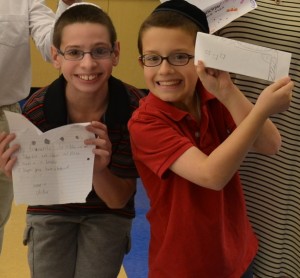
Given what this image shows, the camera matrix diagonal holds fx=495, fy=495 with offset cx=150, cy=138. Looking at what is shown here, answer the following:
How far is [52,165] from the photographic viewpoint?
1352mm

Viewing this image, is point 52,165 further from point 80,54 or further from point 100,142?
point 80,54

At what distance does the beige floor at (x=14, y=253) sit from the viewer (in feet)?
8.10

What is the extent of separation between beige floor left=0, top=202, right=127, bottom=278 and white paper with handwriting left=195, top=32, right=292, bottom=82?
1.66 m

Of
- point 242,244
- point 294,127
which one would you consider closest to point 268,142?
point 294,127

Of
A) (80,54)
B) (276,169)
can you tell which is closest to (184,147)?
(276,169)

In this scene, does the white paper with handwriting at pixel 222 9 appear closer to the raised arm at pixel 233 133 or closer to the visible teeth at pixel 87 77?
the raised arm at pixel 233 133

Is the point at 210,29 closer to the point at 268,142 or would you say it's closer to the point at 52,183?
the point at 268,142

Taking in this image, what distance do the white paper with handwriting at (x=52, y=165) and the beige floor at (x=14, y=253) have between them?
1230mm

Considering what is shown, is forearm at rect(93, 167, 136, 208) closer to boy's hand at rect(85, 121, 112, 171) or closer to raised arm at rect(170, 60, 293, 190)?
boy's hand at rect(85, 121, 112, 171)

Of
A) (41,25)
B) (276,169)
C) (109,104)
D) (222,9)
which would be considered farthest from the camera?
(41,25)

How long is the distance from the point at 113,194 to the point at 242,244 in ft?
1.34

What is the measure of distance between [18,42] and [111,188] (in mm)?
793

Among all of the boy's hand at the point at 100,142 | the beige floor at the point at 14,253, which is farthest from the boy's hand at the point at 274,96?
the beige floor at the point at 14,253

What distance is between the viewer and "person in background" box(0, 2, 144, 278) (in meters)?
1.42
